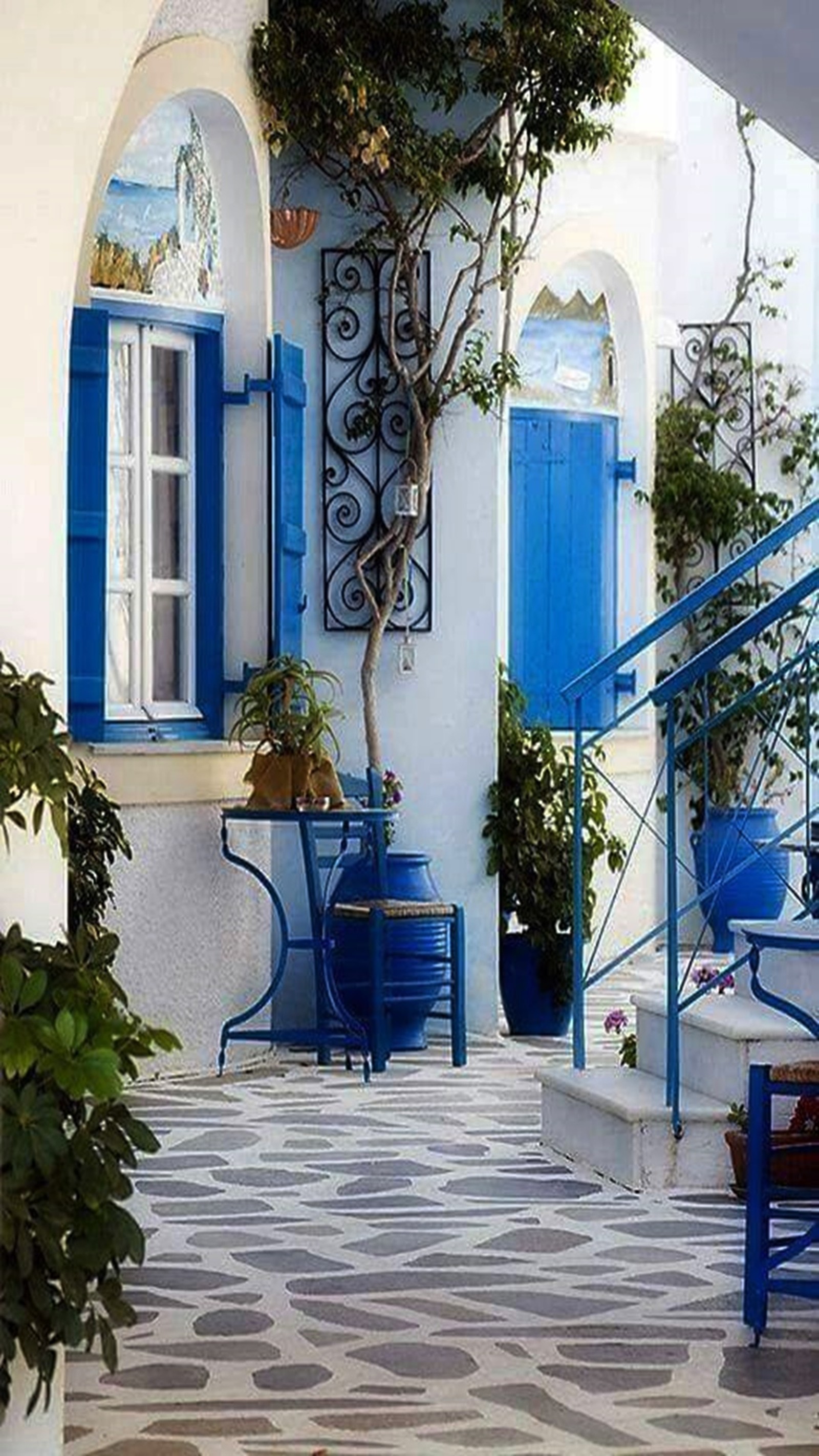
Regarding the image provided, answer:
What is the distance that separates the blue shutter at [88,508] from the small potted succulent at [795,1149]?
8.06 ft

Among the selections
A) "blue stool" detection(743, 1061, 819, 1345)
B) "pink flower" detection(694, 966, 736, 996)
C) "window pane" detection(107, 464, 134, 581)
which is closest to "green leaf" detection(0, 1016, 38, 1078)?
"blue stool" detection(743, 1061, 819, 1345)

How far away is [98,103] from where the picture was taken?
392cm

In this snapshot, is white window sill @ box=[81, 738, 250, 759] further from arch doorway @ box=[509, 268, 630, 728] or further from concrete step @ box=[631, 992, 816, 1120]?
arch doorway @ box=[509, 268, 630, 728]

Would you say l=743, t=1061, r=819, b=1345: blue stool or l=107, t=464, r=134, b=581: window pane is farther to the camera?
l=107, t=464, r=134, b=581: window pane

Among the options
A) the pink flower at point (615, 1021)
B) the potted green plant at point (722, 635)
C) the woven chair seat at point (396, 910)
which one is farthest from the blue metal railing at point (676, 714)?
the potted green plant at point (722, 635)

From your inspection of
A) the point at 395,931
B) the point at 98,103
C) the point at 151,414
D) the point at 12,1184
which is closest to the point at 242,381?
the point at 151,414

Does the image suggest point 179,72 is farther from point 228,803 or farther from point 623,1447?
point 623,1447

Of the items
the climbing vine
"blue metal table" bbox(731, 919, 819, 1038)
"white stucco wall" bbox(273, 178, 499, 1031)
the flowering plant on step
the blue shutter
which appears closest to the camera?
"blue metal table" bbox(731, 919, 819, 1038)

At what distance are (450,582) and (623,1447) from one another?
5460 mm

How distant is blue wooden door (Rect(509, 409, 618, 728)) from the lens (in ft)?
36.1

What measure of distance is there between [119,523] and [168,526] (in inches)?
9.9

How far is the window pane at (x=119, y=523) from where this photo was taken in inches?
321

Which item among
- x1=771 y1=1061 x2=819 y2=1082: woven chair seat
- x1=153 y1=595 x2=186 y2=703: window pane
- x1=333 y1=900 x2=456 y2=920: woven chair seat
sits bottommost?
x1=771 y1=1061 x2=819 y2=1082: woven chair seat

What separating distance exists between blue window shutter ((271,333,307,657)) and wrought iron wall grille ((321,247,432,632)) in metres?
0.38
